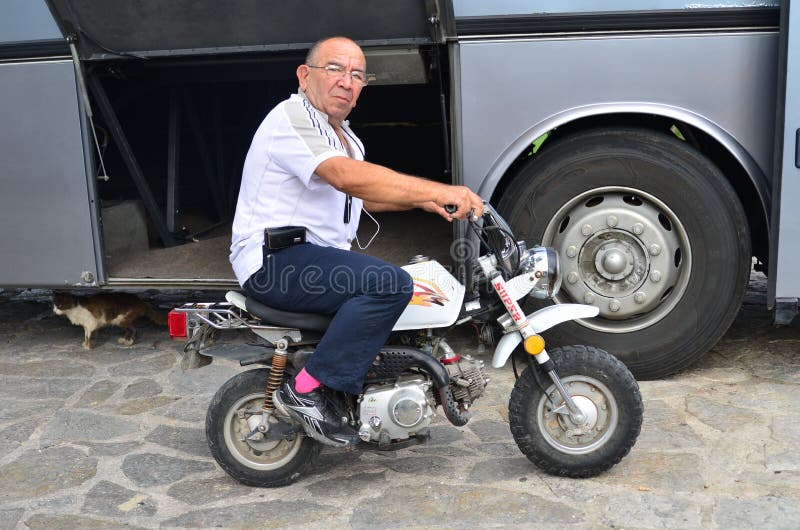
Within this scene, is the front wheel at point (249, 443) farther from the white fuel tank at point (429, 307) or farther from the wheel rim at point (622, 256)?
the wheel rim at point (622, 256)

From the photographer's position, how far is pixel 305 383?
3.36 m

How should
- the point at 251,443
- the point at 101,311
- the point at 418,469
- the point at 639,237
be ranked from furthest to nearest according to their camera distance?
1. the point at 101,311
2. the point at 639,237
3. the point at 418,469
4. the point at 251,443

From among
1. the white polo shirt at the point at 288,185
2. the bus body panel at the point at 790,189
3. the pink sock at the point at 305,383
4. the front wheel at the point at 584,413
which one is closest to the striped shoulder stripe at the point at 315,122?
the white polo shirt at the point at 288,185

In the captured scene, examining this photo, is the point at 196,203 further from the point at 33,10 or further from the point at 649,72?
the point at 649,72

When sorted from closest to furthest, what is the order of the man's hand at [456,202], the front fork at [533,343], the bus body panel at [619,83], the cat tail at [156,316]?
1. the man's hand at [456,202]
2. the front fork at [533,343]
3. the bus body panel at [619,83]
4. the cat tail at [156,316]

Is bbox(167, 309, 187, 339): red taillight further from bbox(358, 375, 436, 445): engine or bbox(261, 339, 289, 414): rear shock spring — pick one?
bbox(358, 375, 436, 445): engine

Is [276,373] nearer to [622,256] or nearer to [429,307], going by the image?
[429,307]

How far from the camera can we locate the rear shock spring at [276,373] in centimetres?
344

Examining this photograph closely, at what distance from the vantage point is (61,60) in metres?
4.86

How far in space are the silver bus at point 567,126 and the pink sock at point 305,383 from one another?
1.57m

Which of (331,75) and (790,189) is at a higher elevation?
(331,75)

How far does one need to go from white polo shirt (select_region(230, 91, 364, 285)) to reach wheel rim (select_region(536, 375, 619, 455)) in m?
1.02

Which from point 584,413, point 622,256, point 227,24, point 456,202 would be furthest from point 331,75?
point 622,256

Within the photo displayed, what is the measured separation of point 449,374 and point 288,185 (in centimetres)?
93
